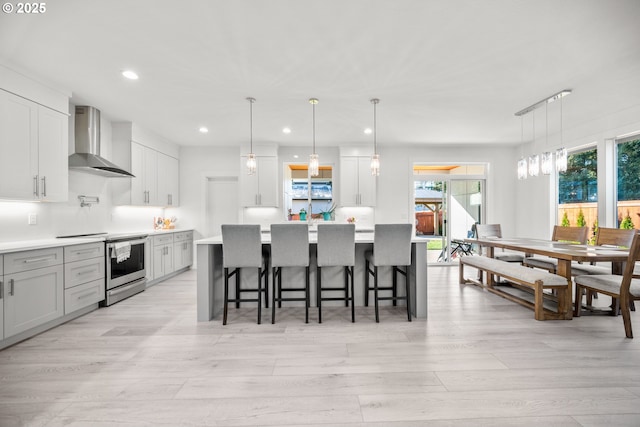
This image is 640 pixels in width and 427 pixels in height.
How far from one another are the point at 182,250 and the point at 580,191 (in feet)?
23.3

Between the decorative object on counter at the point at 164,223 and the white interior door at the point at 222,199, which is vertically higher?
the white interior door at the point at 222,199

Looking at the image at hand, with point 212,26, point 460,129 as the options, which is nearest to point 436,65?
point 212,26

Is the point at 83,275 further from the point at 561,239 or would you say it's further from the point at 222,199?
the point at 561,239

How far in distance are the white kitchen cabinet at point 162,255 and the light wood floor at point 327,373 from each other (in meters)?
1.65

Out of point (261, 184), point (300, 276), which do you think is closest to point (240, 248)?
point (300, 276)

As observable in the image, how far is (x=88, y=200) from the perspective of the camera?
13.5 ft

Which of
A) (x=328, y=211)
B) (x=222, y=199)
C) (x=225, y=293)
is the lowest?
(x=225, y=293)

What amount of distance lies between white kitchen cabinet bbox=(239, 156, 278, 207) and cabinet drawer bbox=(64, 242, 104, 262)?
267cm

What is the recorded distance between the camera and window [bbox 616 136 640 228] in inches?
162

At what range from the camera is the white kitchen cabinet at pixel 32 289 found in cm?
247

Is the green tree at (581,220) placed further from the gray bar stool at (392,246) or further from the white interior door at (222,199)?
the white interior door at (222,199)

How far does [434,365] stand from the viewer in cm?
215

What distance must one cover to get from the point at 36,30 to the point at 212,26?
1392mm

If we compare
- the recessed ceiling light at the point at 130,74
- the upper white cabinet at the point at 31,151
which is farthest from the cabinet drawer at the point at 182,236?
the recessed ceiling light at the point at 130,74
